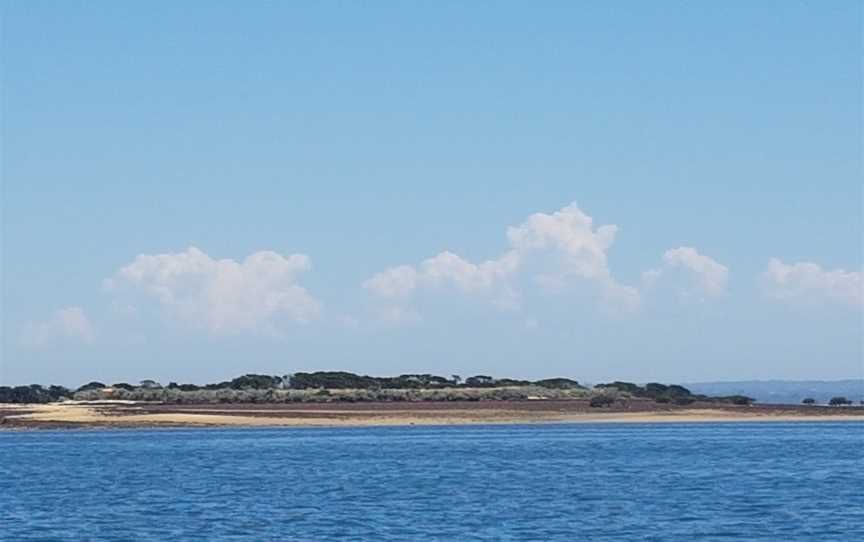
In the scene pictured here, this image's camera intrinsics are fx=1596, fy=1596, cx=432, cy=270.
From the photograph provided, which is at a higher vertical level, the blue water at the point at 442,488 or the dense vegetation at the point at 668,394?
the dense vegetation at the point at 668,394

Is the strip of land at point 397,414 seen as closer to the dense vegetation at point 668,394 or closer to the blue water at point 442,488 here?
the dense vegetation at point 668,394

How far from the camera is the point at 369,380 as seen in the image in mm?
154000

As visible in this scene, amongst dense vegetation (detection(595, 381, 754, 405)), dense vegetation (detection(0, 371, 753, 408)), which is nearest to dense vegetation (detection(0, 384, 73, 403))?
dense vegetation (detection(0, 371, 753, 408))

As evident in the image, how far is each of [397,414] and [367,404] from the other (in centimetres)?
1191

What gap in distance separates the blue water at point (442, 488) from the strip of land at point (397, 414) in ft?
77.3

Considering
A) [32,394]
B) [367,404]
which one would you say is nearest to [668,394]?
[367,404]

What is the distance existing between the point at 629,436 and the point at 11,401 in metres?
74.5

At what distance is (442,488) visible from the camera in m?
56.8

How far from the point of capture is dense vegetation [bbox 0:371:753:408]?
142 meters

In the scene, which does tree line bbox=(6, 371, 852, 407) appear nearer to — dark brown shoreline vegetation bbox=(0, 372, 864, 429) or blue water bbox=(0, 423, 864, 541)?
dark brown shoreline vegetation bbox=(0, 372, 864, 429)

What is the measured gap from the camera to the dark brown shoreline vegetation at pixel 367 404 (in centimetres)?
12306

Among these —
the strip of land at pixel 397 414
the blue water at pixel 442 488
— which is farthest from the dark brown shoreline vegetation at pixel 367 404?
the blue water at pixel 442 488

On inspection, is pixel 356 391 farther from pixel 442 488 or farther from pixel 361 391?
pixel 442 488

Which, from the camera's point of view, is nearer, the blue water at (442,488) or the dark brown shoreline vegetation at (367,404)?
the blue water at (442,488)
